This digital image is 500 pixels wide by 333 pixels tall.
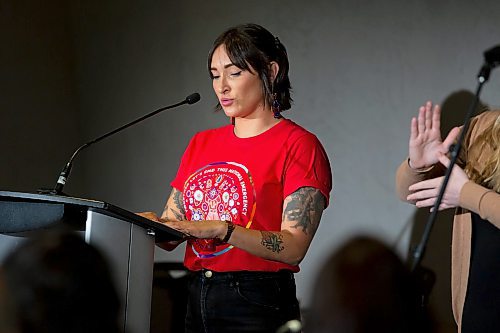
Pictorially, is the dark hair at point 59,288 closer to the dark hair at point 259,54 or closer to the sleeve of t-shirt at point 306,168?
the sleeve of t-shirt at point 306,168

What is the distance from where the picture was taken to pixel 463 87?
2918 millimetres

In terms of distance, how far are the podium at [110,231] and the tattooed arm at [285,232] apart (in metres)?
0.08

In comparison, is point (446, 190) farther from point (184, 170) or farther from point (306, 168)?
point (184, 170)

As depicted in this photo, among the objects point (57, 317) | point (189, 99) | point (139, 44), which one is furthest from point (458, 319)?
point (139, 44)

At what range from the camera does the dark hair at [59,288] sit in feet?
3.43

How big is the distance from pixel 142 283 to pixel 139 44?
85.7 inches

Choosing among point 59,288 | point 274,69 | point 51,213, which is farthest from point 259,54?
point 59,288

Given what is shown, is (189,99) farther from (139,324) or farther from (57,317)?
(57,317)

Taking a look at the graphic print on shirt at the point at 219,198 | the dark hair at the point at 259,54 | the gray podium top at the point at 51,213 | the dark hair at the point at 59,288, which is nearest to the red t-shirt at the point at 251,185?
the graphic print on shirt at the point at 219,198

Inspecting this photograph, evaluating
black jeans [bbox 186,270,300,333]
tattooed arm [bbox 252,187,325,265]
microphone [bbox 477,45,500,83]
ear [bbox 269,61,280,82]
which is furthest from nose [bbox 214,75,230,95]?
microphone [bbox 477,45,500,83]

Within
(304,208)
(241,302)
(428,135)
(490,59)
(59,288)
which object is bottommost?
(241,302)

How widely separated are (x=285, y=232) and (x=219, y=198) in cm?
20

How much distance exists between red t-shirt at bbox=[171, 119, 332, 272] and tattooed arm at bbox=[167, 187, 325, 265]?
3 cm

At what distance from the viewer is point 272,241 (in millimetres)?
1911
